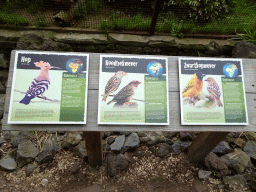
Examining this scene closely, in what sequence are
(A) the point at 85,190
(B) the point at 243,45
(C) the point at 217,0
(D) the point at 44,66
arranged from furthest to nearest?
1. (C) the point at 217,0
2. (B) the point at 243,45
3. (A) the point at 85,190
4. (D) the point at 44,66

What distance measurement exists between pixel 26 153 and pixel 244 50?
11.3 ft

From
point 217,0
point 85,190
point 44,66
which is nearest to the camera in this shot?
point 44,66

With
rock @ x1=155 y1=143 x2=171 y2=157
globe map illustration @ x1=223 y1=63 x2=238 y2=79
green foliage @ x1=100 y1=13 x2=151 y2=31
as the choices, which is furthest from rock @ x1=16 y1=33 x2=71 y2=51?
globe map illustration @ x1=223 y1=63 x2=238 y2=79

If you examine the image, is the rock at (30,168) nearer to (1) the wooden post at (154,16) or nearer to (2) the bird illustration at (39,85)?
(2) the bird illustration at (39,85)

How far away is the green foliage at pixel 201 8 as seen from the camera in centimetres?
289

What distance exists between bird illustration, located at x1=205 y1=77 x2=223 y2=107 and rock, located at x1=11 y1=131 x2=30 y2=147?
2.27m

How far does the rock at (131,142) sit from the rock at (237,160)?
1.08 m

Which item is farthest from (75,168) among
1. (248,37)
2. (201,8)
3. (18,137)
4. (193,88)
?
(248,37)

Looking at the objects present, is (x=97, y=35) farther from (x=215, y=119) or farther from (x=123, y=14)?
(x=215, y=119)

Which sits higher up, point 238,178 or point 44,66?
point 44,66

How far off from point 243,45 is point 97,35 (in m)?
2.36

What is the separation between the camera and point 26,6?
2.97 metres

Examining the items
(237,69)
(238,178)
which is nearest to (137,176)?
(238,178)

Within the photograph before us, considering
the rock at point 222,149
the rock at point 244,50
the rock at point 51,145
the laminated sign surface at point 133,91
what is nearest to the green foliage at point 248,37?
the rock at point 244,50
